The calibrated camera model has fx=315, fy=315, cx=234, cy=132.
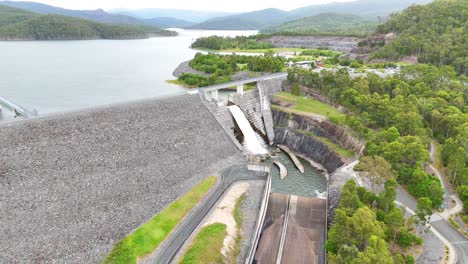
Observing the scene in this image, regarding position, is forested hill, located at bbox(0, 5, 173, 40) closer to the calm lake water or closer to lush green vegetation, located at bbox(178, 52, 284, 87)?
the calm lake water

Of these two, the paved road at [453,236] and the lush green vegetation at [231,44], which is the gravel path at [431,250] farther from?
the lush green vegetation at [231,44]

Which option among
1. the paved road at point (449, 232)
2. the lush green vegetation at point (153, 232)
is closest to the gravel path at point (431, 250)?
the paved road at point (449, 232)

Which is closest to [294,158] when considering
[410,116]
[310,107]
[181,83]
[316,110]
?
[316,110]

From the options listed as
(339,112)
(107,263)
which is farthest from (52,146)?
(339,112)

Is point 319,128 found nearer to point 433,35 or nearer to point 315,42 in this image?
point 433,35

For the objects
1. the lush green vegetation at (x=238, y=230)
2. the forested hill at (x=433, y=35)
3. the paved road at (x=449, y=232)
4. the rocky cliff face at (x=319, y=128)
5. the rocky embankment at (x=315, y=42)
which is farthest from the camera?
the rocky embankment at (x=315, y=42)

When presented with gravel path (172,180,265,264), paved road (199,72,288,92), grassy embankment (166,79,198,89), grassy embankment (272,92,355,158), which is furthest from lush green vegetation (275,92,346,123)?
grassy embankment (166,79,198,89)
